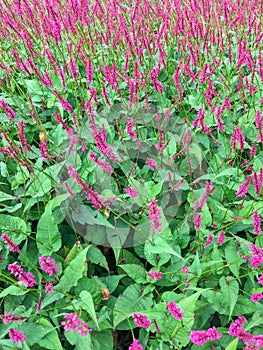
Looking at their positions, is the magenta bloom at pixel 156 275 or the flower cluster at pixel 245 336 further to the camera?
the magenta bloom at pixel 156 275

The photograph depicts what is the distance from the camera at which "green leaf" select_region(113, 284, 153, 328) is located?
174 centimetres

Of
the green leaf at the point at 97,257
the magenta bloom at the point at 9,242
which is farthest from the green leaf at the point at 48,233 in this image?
the magenta bloom at the point at 9,242

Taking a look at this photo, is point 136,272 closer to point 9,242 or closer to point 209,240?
point 209,240

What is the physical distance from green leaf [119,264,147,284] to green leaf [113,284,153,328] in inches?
1.3

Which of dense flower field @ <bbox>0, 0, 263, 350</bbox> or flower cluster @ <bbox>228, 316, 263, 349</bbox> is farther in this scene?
dense flower field @ <bbox>0, 0, 263, 350</bbox>

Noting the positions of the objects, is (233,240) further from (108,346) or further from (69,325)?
(69,325)

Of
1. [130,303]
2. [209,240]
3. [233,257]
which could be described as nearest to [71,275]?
[130,303]

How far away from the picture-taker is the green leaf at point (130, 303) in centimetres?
174

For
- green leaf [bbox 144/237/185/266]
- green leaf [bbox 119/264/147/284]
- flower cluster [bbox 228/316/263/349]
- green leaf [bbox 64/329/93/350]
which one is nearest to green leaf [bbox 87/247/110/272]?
green leaf [bbox 119/264/147/284]

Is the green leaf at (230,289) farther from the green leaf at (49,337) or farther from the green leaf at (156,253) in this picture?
the green leaf at (49,337)

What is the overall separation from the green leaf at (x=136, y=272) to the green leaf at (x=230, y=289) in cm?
38

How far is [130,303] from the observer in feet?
5.88

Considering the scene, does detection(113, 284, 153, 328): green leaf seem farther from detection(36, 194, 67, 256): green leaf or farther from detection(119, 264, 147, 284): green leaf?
detection(36, 194, 67, 256): green leaf

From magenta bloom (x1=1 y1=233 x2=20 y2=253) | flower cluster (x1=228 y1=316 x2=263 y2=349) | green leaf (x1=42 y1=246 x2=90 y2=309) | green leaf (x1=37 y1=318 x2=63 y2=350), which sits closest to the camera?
flower cluster (x1=228 y1=316 x2=263 y2=349)
